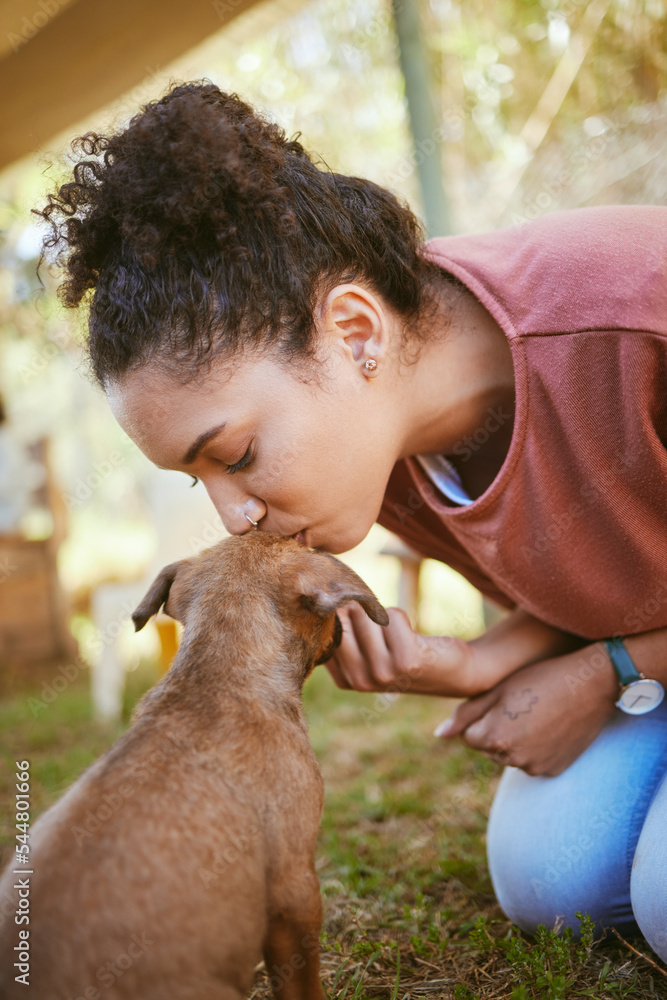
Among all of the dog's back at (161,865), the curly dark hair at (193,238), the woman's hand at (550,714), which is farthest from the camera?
the woman's hand at (550,714)

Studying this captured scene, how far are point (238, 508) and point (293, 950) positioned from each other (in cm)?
115

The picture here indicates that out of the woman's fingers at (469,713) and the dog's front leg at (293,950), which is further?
the woman's fingers at (469,713)

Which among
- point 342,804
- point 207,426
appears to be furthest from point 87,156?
point 342,804

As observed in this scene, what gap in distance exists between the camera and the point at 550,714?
2.76 m

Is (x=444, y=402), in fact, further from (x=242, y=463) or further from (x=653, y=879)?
(x=653, y=879)

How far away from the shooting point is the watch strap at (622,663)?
270cm

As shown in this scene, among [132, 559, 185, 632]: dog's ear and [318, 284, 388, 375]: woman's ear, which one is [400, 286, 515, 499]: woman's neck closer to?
[318, 284, 388, 375]: woman's ear

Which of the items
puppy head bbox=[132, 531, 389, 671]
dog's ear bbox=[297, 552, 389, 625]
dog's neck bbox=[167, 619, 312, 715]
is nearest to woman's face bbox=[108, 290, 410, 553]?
puppy head bbox=[132, 531, 389, 671]

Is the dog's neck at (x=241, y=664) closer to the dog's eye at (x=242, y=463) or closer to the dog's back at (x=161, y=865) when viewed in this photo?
the dog's back at (x=161, y=865)

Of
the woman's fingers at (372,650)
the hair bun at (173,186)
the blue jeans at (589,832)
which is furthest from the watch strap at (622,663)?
the hair bun at (173,186)

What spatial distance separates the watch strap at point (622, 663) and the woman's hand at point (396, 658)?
483 mm

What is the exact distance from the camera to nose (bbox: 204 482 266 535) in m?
2.35

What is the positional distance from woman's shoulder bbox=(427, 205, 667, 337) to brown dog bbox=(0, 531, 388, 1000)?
994 millimetres

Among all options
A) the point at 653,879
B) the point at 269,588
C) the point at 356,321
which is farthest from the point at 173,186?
the point at 653,879
